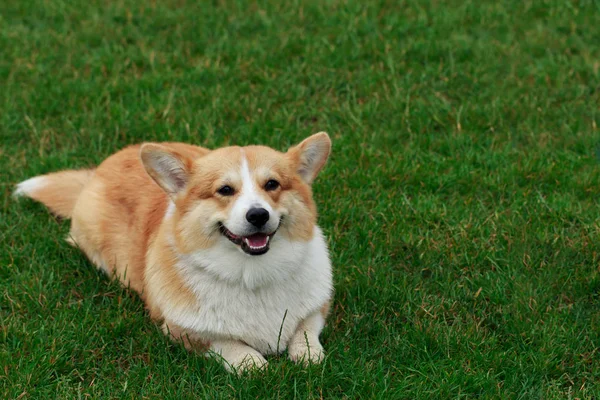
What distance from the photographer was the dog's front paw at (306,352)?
3.88m

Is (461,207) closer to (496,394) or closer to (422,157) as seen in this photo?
(422,157)

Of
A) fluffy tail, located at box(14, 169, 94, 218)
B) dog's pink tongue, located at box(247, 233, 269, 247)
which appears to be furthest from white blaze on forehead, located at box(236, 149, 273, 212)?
fluffy tail, located at box(14, 169, 94, 218)

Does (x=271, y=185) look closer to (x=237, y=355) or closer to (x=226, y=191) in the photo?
(x=226, y=191)

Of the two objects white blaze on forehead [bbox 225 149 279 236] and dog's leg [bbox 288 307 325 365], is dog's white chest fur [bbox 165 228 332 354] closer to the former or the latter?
dog's leg [bbox 288 307 325 365]

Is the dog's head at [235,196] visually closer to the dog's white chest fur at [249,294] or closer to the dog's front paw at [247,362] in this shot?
the dog's white chest fur at [249,294]

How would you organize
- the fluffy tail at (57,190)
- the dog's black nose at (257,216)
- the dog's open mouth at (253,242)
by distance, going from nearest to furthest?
1. the dog's black nose at (257,216)
2. the dog's open mouth at (253,242)
3. the fluffy tail at (57,190)

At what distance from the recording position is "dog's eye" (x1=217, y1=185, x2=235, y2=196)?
3926mm

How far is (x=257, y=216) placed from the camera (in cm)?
375

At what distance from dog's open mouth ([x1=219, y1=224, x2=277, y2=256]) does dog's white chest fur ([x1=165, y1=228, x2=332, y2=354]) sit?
74 mm

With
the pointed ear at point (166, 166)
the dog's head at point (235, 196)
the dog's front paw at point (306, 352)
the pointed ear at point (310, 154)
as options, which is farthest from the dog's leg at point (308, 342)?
the pointed ear at point (166, 166)

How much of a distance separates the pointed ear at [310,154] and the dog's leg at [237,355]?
2.98 ft

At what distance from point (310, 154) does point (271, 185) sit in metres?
0.35

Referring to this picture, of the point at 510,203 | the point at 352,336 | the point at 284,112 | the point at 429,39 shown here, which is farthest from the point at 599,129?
the point at 352,336

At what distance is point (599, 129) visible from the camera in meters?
6.11
